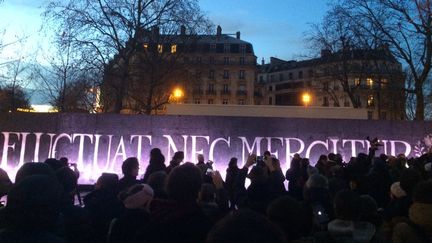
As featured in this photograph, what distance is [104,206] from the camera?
4.76 metres

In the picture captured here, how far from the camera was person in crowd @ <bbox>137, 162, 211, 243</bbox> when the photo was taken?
112 inches

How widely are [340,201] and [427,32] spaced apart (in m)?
24.1

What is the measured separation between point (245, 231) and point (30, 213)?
4.82 feet

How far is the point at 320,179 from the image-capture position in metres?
5.44

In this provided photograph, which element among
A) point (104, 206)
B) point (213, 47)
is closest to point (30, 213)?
point (104, 206)

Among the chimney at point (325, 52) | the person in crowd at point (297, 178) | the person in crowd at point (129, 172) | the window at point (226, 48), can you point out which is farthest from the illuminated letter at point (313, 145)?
the window at point (226, 48)

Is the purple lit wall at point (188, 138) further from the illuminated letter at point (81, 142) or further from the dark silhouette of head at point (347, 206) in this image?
the dark silhouette of head at point (347, 206)

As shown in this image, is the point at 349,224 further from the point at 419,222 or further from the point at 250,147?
the point at 250,147

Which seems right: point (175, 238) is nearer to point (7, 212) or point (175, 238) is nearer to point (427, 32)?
point (7, 212)

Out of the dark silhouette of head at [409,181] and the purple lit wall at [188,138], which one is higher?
the purple lit wall at [188,138]

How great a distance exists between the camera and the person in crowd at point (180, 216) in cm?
285

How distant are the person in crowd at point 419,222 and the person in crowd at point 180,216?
1.77m

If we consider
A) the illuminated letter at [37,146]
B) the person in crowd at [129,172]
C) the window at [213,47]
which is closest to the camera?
the person in crowd at [129,172]

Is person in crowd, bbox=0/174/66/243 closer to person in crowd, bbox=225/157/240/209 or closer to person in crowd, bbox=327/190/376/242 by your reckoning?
person in crowd, bbox=327/190/376/242
